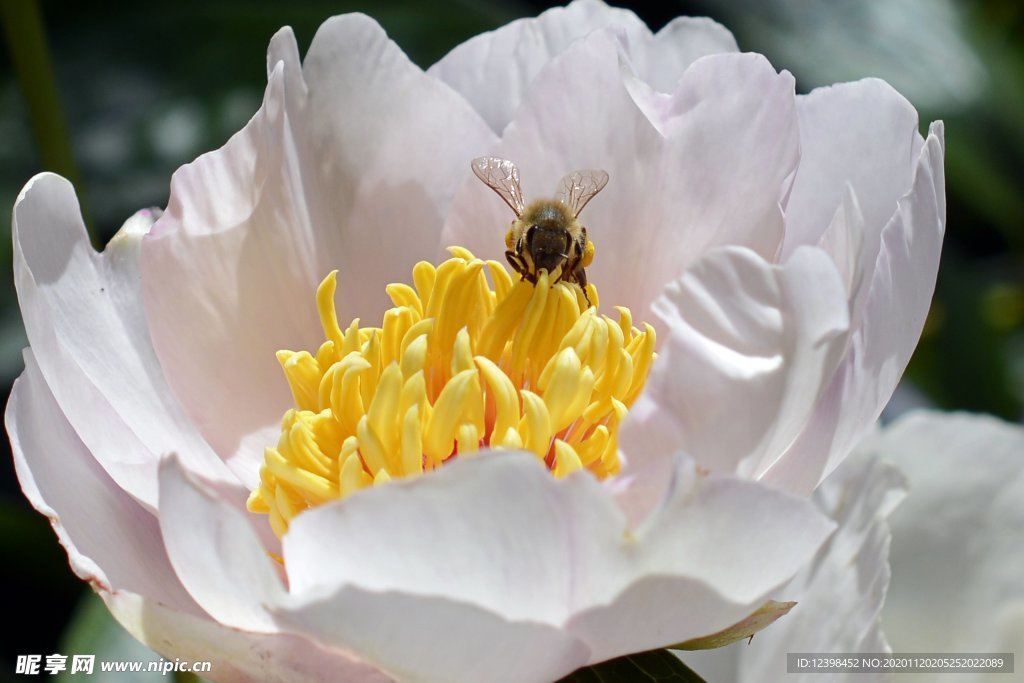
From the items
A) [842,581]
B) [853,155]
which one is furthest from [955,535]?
[853,155]

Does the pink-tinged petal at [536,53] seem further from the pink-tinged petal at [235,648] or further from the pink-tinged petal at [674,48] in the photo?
the pink-tinged petal at [235,648]

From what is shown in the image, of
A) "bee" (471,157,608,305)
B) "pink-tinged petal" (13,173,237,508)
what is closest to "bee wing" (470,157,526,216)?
"bee" (471,157,608,305)

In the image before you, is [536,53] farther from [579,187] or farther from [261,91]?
[261,91]

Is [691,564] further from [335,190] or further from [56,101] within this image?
[56,101]

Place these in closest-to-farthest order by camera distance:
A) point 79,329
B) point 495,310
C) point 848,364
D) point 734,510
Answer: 1. point 734,510
2. point 848,364
3. point 79,329
4. point 495,310

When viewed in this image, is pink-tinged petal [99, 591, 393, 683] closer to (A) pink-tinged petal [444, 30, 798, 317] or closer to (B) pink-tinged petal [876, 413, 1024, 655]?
(A) pink-tinged petal [444, 30, 798, 317]

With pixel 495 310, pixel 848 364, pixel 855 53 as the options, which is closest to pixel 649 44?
pixel 495 310
